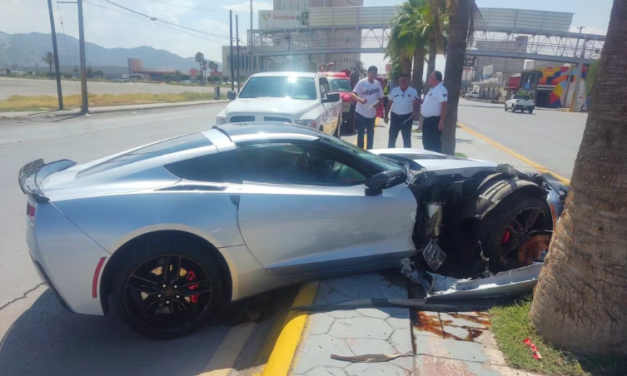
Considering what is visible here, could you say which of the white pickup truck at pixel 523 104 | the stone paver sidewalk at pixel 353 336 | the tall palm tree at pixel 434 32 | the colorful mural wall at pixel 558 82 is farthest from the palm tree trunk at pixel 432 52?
the colorful mural wall at pixel 558 82

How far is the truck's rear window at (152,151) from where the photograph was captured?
3.59 m

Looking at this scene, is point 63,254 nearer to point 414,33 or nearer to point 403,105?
point 403,105

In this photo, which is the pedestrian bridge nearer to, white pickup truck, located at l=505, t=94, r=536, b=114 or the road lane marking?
white pickup truck, located at l=505, t=94, r=536, b=114

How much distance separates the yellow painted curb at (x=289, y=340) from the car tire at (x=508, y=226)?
5.23ft

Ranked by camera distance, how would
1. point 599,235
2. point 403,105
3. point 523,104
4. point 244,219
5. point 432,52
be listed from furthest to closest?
point 523,104 < point 432,52 < point 403,105 < point 244,219 < point 599,235

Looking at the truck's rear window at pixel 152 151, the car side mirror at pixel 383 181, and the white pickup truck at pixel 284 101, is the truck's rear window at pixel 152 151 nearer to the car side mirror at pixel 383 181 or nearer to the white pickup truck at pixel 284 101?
the car side mirror at pixel 383 181

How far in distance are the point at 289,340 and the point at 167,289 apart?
96 cm

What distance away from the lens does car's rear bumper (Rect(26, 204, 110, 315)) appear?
2.96 metres

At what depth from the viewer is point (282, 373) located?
263 centimetres

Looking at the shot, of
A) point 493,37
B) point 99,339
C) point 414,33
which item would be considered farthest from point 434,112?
point 493,37

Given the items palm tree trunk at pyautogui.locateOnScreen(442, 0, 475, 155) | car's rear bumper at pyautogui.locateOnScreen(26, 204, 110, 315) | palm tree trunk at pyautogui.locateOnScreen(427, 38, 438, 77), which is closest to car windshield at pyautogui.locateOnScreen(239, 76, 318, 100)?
palm tree trunk at pyautogui.locateOnScreen(442, 0, 475, 155)

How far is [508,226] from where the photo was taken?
4047 mm

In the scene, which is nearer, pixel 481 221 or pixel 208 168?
pixel 208 168

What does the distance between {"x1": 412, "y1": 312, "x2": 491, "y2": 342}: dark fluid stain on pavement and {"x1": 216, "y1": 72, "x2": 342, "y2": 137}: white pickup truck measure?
5364 mm
